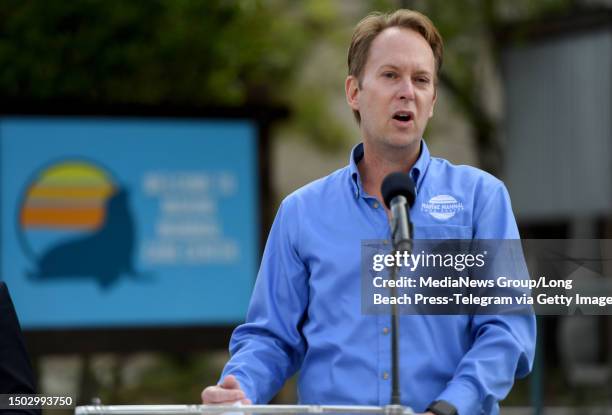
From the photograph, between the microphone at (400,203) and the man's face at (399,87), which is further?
the man's face at (399,87)

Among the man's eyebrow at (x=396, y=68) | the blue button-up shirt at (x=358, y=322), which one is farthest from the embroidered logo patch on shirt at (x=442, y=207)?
the man's eyebrow at (x=396, y=68)

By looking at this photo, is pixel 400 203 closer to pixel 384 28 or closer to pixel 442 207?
pixel 442 207

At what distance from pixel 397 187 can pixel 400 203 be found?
0.09m

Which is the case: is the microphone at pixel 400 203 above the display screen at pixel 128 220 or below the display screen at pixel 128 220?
below

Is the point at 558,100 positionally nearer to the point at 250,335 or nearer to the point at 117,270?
the point at 117,270

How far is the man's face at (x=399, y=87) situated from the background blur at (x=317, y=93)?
255 inches

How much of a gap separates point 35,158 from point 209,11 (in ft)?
8.07

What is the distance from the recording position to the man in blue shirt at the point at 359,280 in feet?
13.0

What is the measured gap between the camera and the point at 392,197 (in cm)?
385

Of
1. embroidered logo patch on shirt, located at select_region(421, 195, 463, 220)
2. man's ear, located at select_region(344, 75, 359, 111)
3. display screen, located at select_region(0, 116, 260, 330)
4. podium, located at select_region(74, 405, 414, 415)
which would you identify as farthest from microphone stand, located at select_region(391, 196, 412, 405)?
display screen, located at select_region(0, 116, 260, 330)

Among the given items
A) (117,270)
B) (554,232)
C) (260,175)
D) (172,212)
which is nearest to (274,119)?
(260,175)

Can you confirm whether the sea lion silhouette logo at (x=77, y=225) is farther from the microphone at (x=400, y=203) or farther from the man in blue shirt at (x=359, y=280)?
the microphone at (x=400, y=203)

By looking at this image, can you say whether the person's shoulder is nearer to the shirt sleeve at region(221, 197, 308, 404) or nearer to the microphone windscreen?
the microphone windscreen

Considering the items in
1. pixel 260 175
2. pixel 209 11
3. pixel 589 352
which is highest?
pixel 209 11
